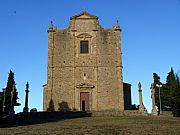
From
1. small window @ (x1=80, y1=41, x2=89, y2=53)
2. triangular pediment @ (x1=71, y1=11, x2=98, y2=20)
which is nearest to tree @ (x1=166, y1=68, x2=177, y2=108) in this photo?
small window @ (x1=80, y1=41, x2=89, y2=53)

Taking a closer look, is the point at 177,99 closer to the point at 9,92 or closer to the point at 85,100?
the point at 85,100

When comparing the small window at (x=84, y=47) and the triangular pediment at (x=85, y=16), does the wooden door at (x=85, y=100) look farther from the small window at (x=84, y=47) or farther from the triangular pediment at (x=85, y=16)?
the triangular pediment at (x=85, y=16)

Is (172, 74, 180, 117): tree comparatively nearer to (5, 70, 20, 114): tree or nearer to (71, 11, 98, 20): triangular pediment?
(71, 11, 98, 20): triangular pediment

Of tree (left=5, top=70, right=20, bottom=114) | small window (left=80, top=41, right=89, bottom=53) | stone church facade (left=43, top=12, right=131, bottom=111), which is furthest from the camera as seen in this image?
tree (left=5, top=70, right=20, bottom=114)

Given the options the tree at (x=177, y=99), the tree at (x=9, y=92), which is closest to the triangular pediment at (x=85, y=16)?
the tree at (x=9, y=92)

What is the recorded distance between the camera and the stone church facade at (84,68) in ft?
119

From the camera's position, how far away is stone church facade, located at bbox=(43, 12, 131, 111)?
1428 inches

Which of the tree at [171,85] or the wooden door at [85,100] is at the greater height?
the tree at [171,85]

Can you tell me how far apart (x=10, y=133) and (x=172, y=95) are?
29531 mm

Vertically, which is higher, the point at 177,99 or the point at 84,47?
the point at 84,47

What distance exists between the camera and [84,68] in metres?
37.3

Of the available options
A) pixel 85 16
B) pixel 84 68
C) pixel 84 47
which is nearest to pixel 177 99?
pixel 84 68

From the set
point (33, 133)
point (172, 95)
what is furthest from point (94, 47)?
point (33, 133)

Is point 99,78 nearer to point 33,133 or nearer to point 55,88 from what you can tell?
point 55,88
